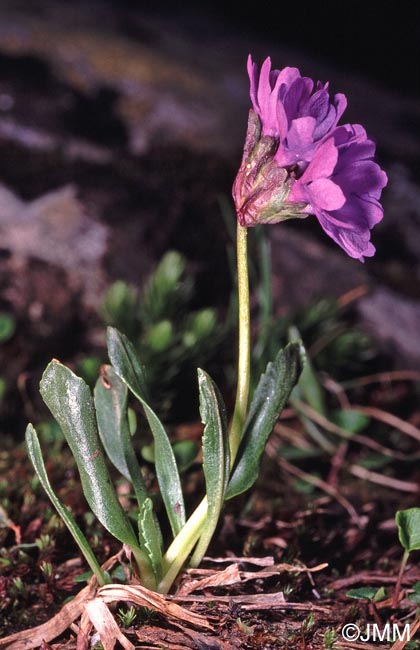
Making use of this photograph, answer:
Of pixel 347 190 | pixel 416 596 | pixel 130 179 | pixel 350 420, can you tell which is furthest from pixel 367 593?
pixel 130 179

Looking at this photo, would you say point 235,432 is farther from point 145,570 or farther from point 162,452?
point 145,570

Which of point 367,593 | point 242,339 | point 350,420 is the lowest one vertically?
point 350,420

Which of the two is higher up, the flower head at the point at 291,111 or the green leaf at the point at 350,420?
the flower head at the point at 291,111

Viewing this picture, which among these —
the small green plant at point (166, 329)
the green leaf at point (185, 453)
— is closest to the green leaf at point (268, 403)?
the green leaf at point (185, 453)

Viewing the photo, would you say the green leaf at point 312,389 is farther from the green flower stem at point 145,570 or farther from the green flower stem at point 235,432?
the green flower stem at point 145,570

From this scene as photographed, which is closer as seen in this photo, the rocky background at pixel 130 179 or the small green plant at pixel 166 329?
the small green plant at pixel 166 329

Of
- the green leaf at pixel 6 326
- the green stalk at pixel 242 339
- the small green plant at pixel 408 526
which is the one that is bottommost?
the green leaf at pixel 6 326
